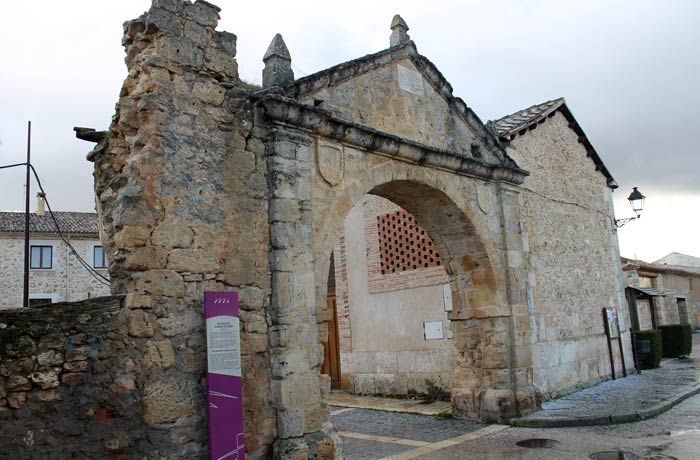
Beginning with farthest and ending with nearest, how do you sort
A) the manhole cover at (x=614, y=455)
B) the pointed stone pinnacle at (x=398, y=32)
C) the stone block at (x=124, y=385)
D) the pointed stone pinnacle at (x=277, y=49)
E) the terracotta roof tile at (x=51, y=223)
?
1. the terracotta roof tile at (x=51, y=223)
2. the pointed stone pinnacle at (x=398, y=32)
3. the pointed stone pinnacle at (x=277, y=49)
4. the manhole cover at (x=614, y=455)
5. the stone block at (x=124, y=385)

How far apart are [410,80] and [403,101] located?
38 centimetres

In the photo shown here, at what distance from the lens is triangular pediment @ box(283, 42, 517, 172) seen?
20.6 ft

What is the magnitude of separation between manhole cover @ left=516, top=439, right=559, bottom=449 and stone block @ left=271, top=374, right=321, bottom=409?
2.52 m

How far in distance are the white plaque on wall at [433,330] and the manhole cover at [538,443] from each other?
310 centimetres

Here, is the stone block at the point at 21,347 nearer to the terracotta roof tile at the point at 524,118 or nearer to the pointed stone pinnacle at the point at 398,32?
the pointed stone pinnacle at the point at 398,32

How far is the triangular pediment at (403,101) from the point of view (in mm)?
6277

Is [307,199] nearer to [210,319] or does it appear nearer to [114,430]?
[210,319]

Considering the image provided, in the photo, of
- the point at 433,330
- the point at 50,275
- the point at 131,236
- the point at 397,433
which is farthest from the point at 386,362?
the point at 50,275

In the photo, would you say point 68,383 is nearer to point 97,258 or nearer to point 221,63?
point 221,63

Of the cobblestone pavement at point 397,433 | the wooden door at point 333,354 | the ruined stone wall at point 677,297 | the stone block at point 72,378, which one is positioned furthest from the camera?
the ruined stone wall at point 677,297

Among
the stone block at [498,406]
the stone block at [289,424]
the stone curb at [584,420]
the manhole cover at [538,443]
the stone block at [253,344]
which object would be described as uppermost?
the stone block at [253,344]

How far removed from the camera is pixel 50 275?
24.8 m

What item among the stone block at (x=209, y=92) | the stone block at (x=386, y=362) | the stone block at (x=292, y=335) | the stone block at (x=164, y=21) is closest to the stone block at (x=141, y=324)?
the stone block at (x=292, y=335)

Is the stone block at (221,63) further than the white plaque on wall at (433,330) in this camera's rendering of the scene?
No
